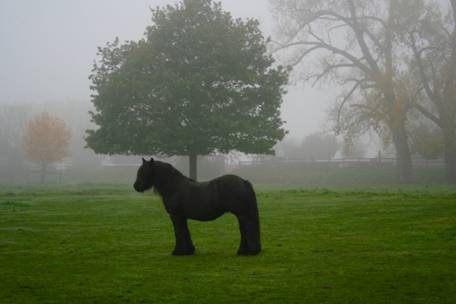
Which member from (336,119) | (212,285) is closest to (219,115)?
(336,119)

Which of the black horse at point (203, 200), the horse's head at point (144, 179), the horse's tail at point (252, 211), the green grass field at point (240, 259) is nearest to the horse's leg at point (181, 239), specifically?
the black horse at point (203, 200)

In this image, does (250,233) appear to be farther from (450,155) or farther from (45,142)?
(45,142)

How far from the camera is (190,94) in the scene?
37.0 meters

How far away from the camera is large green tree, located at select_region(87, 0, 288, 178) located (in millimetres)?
37031

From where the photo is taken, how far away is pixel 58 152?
7756 cm

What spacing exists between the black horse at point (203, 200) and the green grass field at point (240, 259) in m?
0.46

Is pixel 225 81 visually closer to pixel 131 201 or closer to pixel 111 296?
pixel 131 201

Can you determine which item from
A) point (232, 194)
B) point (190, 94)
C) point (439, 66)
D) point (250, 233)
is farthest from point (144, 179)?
point (439, 66)

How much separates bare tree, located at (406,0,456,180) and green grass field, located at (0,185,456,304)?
31600mm

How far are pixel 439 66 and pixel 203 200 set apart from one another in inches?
1834

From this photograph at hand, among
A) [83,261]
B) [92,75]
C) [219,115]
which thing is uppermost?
[92,75]

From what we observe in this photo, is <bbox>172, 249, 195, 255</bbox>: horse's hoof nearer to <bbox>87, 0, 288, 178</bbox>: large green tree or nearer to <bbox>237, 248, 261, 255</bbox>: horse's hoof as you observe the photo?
<bbox>237, 248, 261, 255</bbox>: horse's hoof

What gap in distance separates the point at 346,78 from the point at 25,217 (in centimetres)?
4177

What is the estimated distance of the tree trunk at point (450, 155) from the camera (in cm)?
5325
